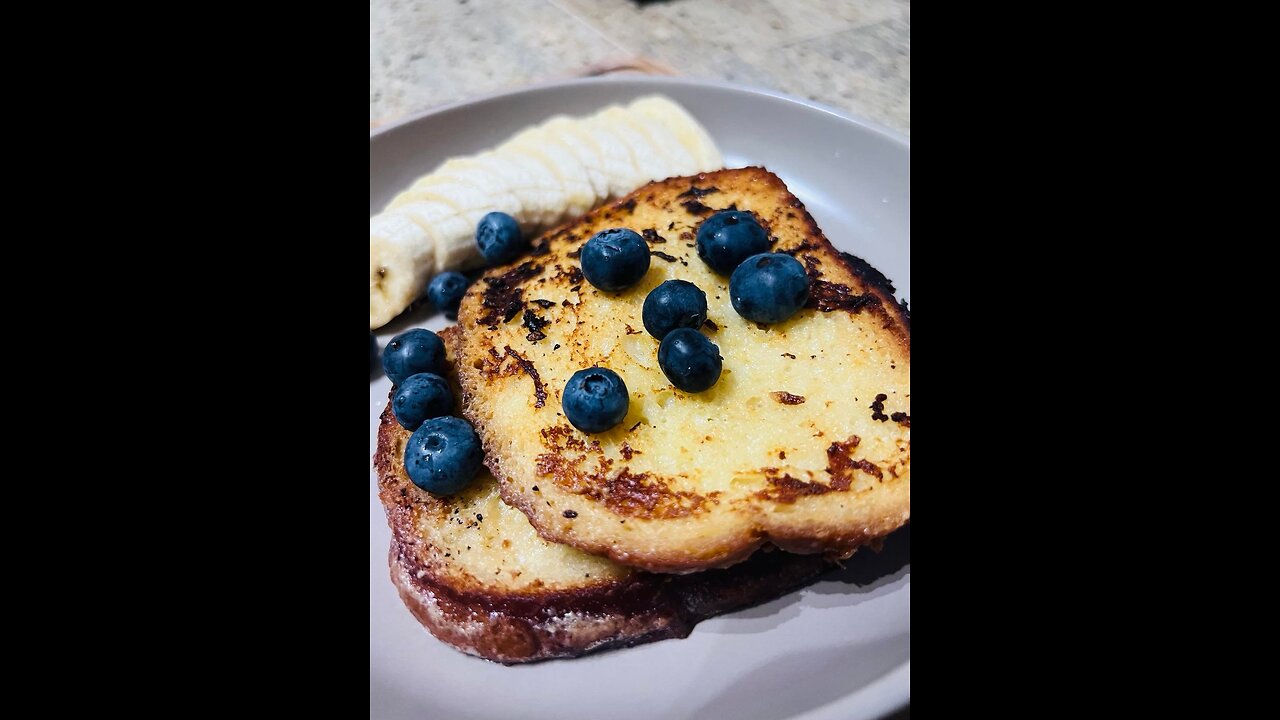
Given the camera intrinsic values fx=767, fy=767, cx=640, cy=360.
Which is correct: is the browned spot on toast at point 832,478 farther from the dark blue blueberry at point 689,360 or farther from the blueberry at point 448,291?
the blueberry at point 448,291

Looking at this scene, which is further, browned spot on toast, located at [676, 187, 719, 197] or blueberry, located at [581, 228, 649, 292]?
browned spot on toast, located at [676, 187, 719, 197]

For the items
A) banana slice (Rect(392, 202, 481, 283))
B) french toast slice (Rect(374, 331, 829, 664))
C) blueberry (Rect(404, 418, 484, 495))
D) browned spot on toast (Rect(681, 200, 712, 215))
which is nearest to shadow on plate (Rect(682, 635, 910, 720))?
french toast slice (Rect(374, 331, 829, 664))

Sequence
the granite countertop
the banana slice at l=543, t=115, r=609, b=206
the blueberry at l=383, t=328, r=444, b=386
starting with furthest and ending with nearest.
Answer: the granite countertop < the banana slice at l=543, t=115, r=609, b=206 < the blueberry at l=383, t=328, r=444, b=386

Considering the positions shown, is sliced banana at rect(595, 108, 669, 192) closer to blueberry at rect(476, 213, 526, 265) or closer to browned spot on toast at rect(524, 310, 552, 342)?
blueberry at rect(476, 213, 526, 265)

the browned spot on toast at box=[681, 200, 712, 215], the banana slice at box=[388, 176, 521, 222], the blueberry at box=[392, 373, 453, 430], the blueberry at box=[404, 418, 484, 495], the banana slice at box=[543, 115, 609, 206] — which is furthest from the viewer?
the banana slice at box=[543, 115, 609, 206]

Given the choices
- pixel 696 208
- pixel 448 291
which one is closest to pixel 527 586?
pixel 448 291

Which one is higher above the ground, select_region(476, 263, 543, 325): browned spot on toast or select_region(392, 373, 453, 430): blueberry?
select_region(476, 263, 543, 325): browned spot on toast
